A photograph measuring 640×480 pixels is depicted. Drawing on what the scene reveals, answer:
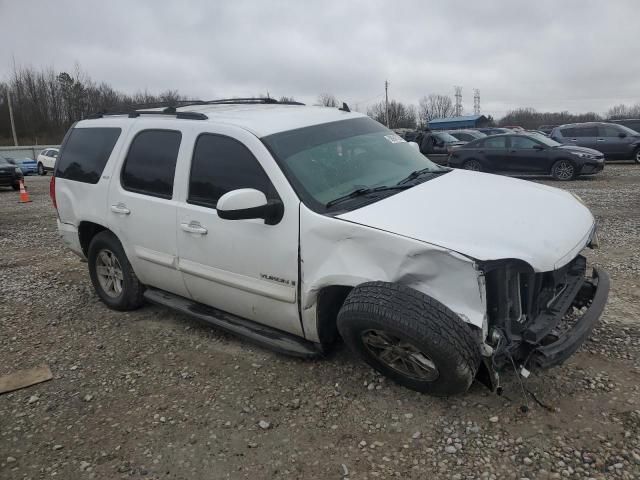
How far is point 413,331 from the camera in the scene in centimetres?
268

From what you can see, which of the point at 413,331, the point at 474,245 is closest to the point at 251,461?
the point at 413,331

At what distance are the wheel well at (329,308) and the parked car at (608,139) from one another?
1761cm

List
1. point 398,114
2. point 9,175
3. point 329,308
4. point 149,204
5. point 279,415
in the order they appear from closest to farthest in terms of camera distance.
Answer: point 279,415, point 329,308, point 149,204, point 9,175, point 398,114

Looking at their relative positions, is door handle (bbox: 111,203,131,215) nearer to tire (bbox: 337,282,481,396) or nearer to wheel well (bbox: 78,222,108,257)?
wheel well (bbox: 78,222,108,257)

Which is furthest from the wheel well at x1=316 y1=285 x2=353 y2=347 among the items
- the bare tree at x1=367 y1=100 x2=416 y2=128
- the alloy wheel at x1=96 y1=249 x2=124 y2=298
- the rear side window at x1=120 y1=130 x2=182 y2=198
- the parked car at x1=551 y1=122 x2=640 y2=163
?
the bare tree at x1=367 y1=100 x2=416 y2=128

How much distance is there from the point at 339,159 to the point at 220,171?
85 cm

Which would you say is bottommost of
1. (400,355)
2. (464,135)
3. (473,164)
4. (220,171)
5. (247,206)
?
(473,164)

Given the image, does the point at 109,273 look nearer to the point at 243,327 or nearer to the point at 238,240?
the point at 243,327

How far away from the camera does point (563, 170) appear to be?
14516 millimetres

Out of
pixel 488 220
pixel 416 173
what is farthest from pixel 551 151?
pixel 488 220

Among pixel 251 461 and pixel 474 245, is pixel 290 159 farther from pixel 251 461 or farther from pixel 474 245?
pixel 251 461

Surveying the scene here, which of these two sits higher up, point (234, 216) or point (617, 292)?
point (234, 216)

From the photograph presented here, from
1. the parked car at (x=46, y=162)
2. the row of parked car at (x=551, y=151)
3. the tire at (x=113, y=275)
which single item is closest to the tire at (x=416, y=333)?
the tire at (x=113, y=275)

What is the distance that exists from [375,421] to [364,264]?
914mm
